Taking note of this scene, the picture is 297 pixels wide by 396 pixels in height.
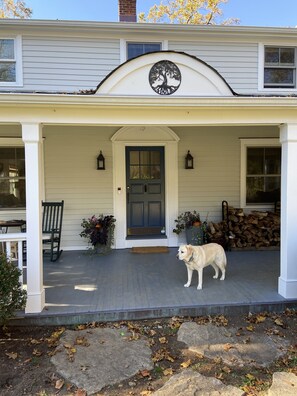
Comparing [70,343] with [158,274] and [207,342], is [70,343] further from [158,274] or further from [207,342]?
[158,274]

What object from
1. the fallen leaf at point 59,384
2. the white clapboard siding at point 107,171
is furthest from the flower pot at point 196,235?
the fallen leaf at point 59,384

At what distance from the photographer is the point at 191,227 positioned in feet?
19.8

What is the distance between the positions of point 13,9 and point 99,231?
12.3 metres

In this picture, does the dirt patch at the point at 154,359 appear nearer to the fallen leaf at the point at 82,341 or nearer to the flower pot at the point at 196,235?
the fallen leaf at the point at 82,341

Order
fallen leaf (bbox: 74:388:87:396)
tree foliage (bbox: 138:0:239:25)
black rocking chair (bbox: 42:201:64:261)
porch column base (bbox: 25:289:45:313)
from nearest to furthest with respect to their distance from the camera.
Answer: fallen leaf (bbox: 74:388:87:396) → porch column base (bbox: 25:289:45:313) → black rocking chair (bbox: 42:201:64:261) → tree foliage (bbox: 138:0:239:25)

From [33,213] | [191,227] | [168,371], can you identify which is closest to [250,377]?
[168,371]

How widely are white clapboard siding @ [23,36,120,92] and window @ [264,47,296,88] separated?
10.3ft

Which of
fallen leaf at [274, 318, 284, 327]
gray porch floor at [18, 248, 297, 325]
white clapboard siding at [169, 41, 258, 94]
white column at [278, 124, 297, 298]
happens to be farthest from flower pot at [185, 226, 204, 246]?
white clapboard siding at [169, 41, 258, 94]

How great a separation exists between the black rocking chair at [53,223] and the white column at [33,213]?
2.11 metres

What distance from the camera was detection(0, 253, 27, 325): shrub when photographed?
285 cm

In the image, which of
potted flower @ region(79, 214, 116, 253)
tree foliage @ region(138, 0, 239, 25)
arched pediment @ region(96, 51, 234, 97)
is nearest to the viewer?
arched pediment @ region(96, 51, 234, 97)

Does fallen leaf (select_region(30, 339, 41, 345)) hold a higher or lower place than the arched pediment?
lower

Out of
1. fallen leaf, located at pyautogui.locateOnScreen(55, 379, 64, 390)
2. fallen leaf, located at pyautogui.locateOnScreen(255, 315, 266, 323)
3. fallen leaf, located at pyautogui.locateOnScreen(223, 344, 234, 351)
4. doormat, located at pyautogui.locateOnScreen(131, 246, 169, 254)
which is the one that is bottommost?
fallen leaf, located at pyautogui.locateOnScreen(55, 379, 64, 390)

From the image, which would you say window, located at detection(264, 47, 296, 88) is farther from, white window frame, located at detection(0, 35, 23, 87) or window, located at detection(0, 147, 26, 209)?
window, located at detection(0, 147, 26, 209)
